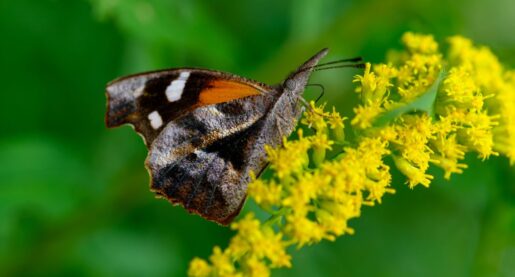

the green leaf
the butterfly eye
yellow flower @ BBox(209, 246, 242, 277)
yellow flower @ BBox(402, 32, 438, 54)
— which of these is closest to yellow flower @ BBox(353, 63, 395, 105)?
the green leaf

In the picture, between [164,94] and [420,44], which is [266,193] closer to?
[164,94]

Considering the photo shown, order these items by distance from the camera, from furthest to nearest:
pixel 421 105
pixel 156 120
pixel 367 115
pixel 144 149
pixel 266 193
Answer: pixel 144 149
pixel 156 120
pixel 367 115
pixel 266 193
pixel 421 105

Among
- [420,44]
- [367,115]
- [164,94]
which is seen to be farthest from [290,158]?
[420,44]

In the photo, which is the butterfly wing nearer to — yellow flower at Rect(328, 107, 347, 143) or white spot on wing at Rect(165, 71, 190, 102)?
white spot on wing at Rect(165, 71, 190, 102)

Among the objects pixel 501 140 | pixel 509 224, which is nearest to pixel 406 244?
pixel 509 224

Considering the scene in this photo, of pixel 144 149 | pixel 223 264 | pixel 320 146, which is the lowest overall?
pixel 223 264

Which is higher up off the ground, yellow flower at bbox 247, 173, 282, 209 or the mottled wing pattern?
the mottled wing pattern

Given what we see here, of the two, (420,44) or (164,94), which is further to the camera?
(420,44)
